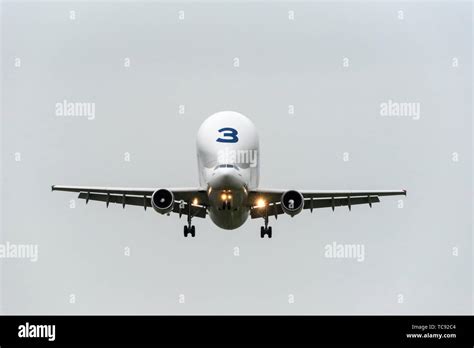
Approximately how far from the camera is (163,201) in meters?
71.6

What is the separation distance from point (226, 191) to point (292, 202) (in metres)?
4.37

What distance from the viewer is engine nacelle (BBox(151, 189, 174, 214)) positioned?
2817 inches

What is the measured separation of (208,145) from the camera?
72500 millimetres

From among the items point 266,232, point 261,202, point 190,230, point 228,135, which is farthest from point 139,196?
point 228,135

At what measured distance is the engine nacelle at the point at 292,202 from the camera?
72312mm

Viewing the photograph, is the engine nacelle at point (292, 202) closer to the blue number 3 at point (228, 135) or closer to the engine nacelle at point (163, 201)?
the blue number 3 at point (228, 135)

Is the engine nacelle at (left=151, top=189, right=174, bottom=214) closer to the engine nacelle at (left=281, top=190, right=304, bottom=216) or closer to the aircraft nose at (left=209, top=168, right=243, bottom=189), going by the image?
the aircraft nose at (left=209, top=168, right=243, bottom=189)

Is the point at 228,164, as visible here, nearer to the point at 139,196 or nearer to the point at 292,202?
the point at 292,202

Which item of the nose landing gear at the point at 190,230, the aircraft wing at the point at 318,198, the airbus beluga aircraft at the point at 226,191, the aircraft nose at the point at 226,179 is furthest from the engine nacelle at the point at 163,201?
the nose landing gear at the point at 190,230
